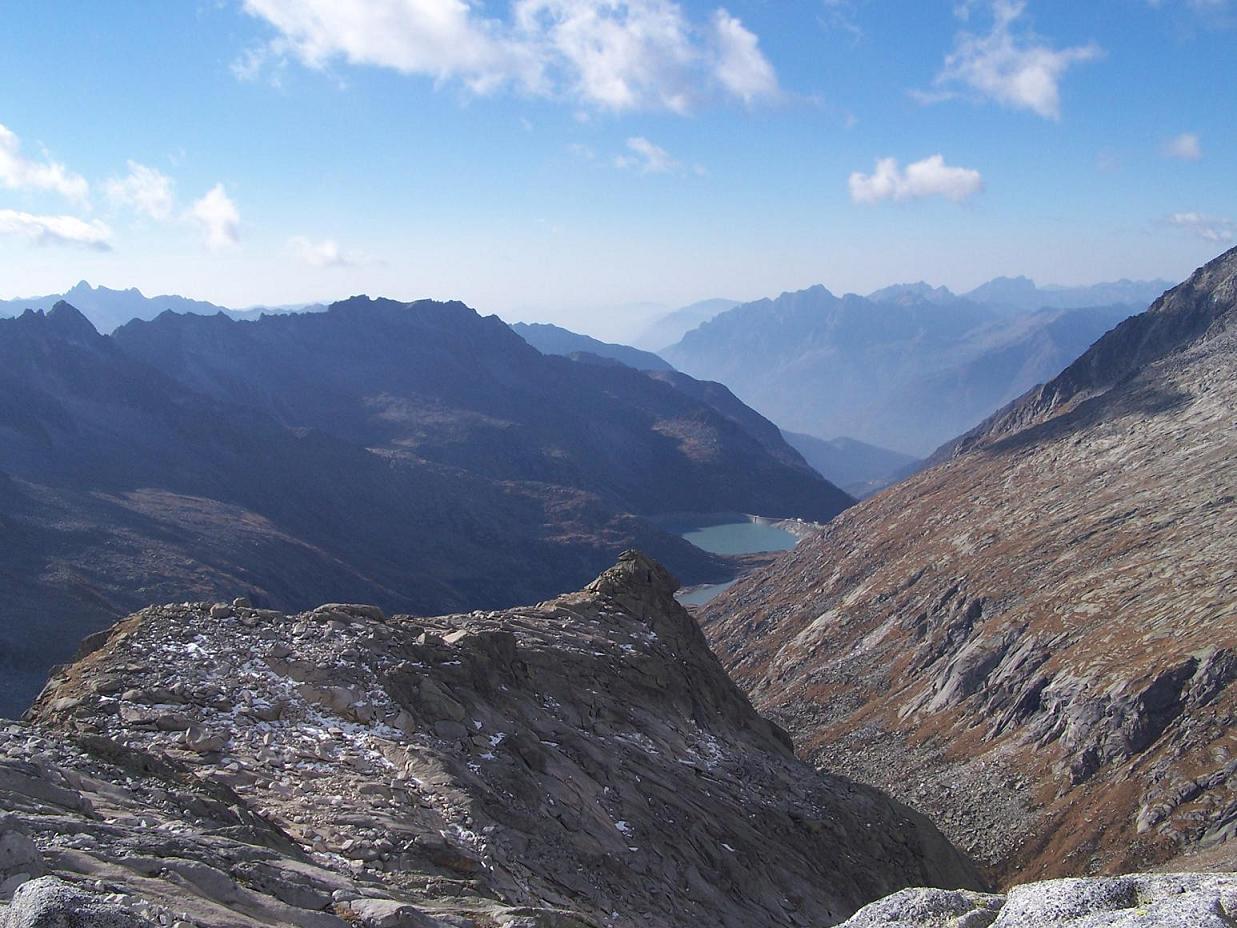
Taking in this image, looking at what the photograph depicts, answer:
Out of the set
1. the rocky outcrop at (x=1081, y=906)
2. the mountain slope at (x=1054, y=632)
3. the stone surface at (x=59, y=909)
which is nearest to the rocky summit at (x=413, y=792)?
the stone surface at (x=59, y=909)

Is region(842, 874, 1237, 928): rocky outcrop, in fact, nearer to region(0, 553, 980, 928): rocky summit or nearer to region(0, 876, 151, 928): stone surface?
region(0, 553, 980, 928): rocky summit

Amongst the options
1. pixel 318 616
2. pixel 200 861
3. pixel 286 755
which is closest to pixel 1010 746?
pixel 318 616

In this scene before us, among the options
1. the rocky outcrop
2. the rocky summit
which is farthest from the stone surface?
the rocky outcrop

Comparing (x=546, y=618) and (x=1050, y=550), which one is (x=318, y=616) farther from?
(x=1050, y=550)

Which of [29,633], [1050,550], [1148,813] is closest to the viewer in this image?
[1148,813]

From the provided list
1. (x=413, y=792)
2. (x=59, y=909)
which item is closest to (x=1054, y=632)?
(x=413, y=792)

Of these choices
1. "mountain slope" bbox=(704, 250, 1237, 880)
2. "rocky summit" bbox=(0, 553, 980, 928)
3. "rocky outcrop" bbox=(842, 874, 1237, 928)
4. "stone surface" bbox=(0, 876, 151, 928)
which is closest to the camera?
"stone surface" bbox=(0, 876, 151, 928)
